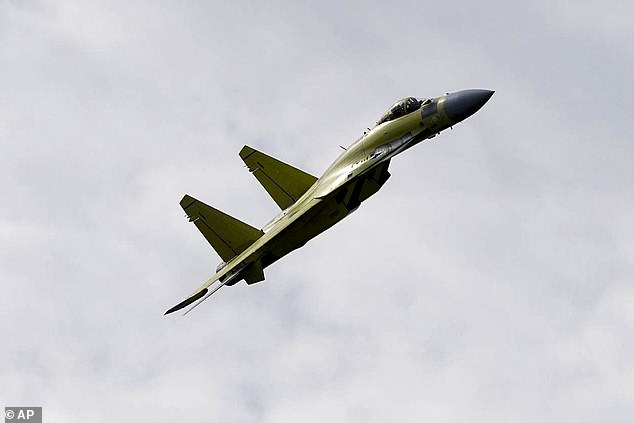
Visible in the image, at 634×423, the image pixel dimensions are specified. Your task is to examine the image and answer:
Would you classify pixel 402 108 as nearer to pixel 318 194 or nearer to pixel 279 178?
pixel 318 194

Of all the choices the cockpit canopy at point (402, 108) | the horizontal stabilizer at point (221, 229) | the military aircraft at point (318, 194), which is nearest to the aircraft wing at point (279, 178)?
the military aircraft at point (318, 194)

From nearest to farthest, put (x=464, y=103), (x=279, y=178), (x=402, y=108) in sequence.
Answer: (x=464, y=103), (x=402, y=108), (x=279, y=178)

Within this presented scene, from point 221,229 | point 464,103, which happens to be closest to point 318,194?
point 221,229

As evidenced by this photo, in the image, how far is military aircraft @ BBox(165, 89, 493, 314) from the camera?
227 ft

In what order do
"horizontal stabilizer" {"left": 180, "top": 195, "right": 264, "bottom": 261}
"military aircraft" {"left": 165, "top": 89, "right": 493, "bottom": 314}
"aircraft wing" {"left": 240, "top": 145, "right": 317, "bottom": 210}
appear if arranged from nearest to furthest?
"military aircraft" {"left": 165, "top": 89, "right": 493, "bottom": 314} → "horizontal stabilizer" {"left": 180, "top": 195, "right": 264, "bottom": 261} → "aircraft wing" {"left": 240, "top": 145, "right": 317, "bottom": 210}

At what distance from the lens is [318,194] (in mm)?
72750

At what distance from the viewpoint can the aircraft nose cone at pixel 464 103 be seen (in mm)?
67125

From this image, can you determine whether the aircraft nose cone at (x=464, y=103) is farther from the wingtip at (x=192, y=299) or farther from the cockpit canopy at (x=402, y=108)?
the wingtip at (x=192, y=299)

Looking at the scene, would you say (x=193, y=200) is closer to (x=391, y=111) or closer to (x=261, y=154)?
(x=261, y=154)

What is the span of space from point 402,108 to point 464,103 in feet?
13.4

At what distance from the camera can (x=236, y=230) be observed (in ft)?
248

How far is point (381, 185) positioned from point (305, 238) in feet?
16.6

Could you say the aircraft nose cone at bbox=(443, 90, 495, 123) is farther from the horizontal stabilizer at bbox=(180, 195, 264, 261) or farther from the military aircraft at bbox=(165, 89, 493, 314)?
the horizontal stabilizer at bbox=(180, 195, 264, 261)

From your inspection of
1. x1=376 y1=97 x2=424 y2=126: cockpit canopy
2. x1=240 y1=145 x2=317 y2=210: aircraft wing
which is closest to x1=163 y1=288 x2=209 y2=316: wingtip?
x1=240 y1=145 x2=317 y2=210: aircraft wing
